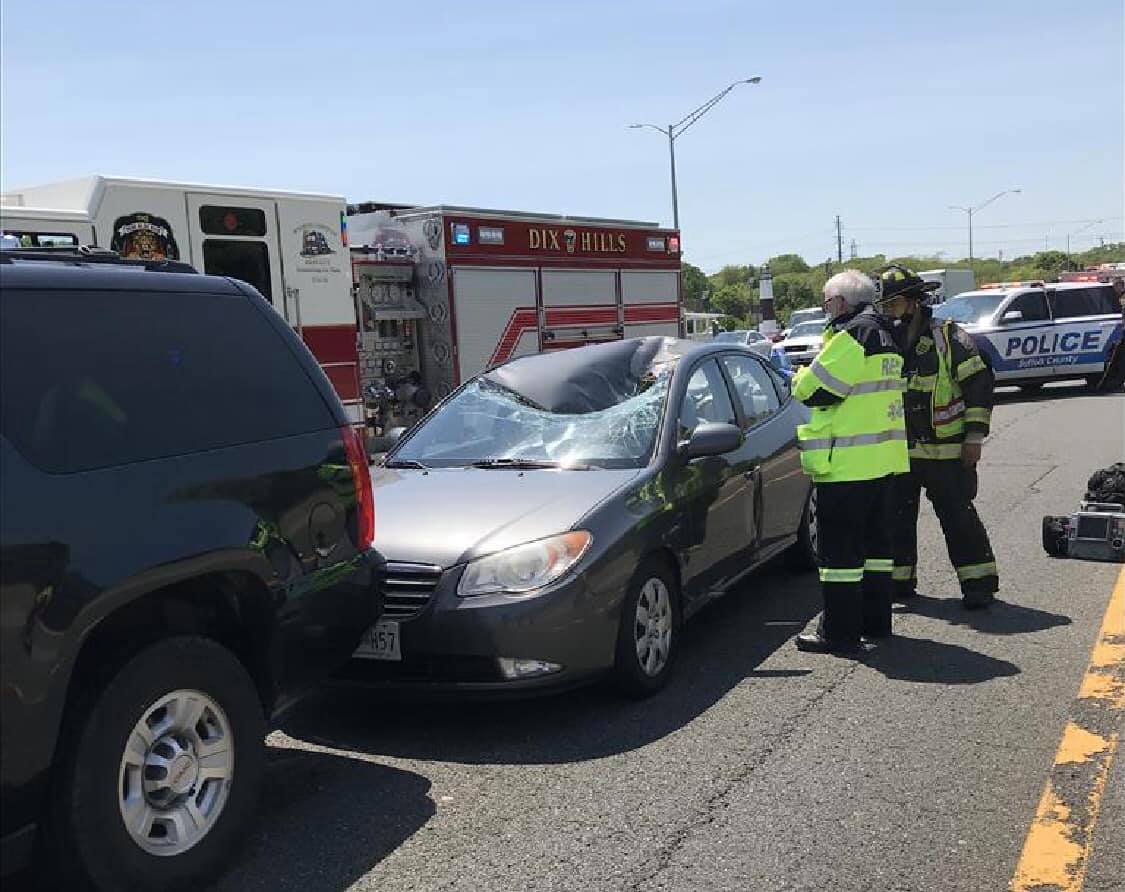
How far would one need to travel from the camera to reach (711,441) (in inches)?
203

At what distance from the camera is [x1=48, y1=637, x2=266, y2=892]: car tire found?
112 inches

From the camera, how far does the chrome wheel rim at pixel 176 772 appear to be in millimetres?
3029

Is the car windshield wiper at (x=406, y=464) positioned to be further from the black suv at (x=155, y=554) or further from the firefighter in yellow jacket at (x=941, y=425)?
the firefighter in yellow jacket at (x=941, y=425)

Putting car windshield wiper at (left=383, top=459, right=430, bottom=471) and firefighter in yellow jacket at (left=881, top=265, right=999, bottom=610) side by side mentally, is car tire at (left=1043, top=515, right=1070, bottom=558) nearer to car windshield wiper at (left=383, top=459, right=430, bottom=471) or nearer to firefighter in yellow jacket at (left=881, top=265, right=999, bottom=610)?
firefighter in yellow jacket at (left=881, top=265, right=999, bottom=610)

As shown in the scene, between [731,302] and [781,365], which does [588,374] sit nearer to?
[781,365]

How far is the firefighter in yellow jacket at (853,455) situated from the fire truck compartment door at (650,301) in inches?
378

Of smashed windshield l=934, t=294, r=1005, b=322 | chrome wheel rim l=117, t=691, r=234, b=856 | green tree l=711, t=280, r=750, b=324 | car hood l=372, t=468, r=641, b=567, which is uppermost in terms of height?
green tree l=711, t=280, r=750, b=324

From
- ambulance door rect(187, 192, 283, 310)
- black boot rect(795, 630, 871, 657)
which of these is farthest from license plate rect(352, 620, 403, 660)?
ambulance door rect(187, 192, 283, 310)

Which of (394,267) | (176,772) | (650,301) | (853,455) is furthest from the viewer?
(650,301)

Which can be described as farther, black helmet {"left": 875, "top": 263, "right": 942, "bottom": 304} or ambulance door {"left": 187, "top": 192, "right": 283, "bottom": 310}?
ambulance door {"left": 187, "top": 192, "right": 283, "bottom": 310}

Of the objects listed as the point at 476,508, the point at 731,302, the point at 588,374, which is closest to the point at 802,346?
the point at 588,374

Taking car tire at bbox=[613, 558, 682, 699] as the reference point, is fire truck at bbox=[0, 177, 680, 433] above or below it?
above

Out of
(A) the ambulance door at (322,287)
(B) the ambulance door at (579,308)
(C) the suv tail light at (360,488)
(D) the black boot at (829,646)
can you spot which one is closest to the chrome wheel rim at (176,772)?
(C) the suv tail light at (360,488)

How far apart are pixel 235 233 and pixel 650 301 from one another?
7.37 m
